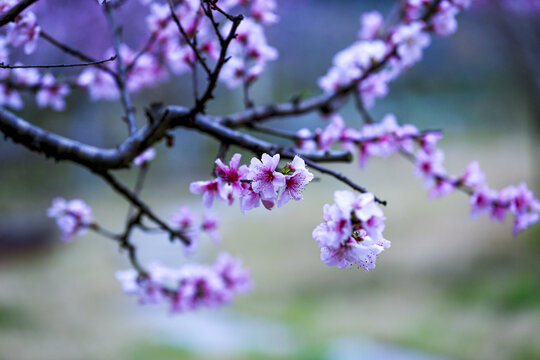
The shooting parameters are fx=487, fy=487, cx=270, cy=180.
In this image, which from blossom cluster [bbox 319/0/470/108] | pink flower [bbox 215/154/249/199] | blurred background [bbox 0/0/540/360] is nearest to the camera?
pink flower [bbox 215/154/249/199]

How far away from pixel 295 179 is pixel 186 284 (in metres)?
1.06

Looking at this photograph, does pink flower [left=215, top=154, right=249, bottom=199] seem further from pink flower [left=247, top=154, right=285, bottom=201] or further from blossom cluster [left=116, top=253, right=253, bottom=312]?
blossom cluster [left=116, top=253, right=253, bottom=312]

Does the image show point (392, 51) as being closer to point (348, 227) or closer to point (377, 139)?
point (377, 139)

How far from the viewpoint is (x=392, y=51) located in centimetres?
148

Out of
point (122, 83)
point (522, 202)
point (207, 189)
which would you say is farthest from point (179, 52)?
point (522, 202)

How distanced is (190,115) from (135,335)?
10.2 feet

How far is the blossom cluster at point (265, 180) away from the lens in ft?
2.41

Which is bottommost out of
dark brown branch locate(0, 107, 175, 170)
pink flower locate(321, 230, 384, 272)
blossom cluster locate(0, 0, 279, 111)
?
pink flower locate(321, 230, 384, 272)

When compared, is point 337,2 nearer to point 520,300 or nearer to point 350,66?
point 520,300

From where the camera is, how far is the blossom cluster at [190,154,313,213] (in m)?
0.74

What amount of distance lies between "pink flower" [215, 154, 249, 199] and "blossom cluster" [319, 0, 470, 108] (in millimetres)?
835

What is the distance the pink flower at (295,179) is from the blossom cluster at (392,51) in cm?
86

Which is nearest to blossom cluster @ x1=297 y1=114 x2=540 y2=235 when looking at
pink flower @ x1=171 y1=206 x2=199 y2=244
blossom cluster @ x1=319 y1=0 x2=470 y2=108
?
blossom cluster @ x1=319 y1=0 x2=470 y2=108

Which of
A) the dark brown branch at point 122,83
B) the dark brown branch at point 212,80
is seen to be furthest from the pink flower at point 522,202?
the dark brown branch at point 122,83
